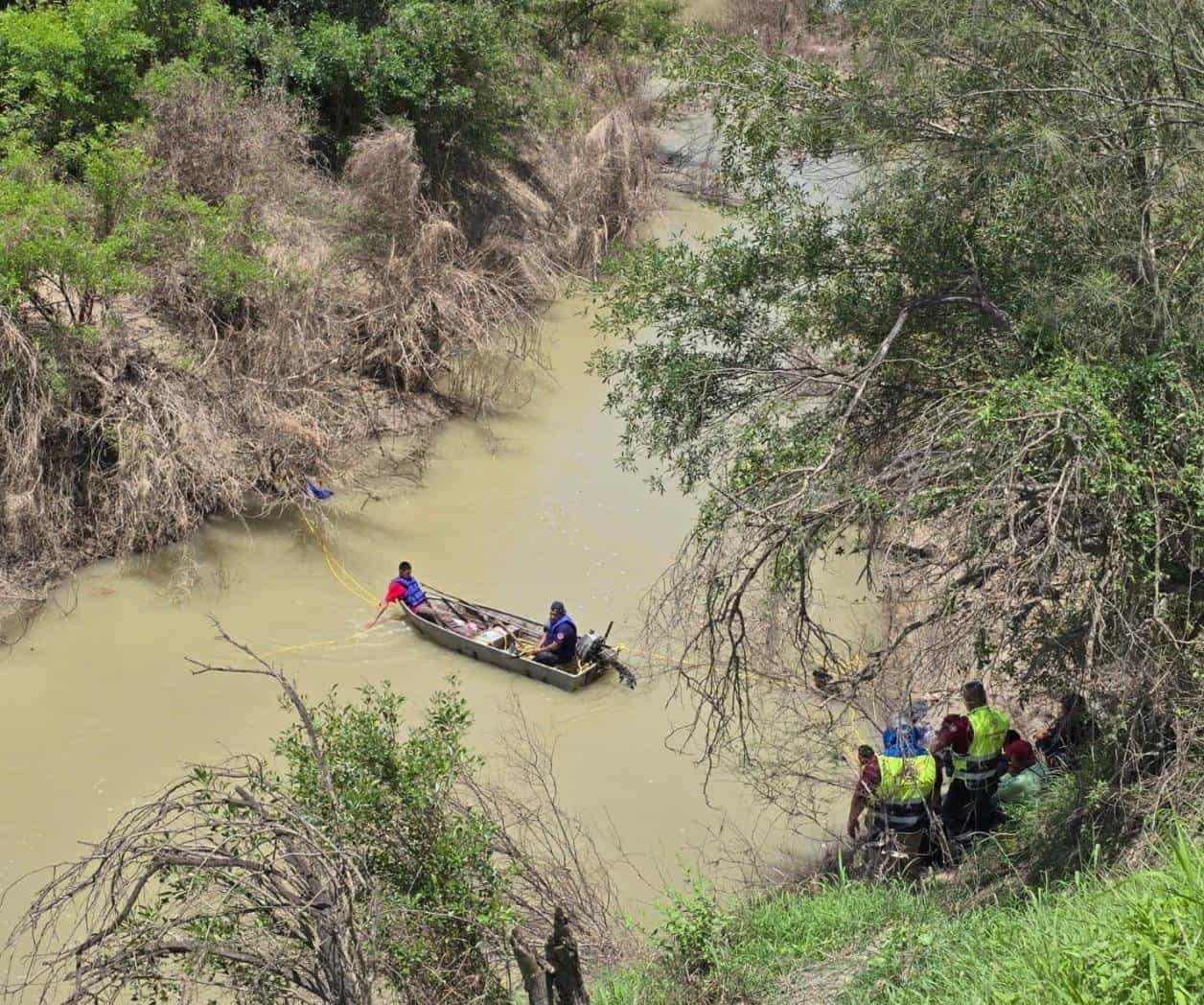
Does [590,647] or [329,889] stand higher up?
[329,889]

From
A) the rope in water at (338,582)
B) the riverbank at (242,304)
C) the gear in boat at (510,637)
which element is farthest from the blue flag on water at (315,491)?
the gear in boat at (510,637)

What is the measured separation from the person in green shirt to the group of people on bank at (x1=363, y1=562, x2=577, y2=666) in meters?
5.20

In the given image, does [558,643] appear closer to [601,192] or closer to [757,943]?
[757,943]

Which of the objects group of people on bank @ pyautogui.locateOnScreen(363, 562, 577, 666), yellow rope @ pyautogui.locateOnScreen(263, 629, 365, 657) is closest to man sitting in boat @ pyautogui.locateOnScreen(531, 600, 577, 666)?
group of people on bank @ pyautogui.locateOnScreen(363, 562, 577, 666)

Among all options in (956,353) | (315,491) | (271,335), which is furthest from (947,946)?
(271,335)

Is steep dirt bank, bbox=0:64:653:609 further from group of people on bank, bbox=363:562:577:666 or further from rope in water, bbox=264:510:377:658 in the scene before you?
group of people on bank, bbox=363:562:577:666

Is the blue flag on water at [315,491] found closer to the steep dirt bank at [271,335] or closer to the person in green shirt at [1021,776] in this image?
the steep dirt bank at [271,335]

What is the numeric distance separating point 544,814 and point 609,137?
15.1 m

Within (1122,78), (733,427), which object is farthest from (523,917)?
(1122,78)

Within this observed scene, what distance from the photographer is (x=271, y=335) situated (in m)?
17.8

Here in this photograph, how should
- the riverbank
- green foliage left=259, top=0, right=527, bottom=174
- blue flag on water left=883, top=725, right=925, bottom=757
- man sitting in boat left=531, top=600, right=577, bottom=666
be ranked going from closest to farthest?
blue flag on water left=883, top=725, right=925, bottom=757 → man sitting in boat left=531, top=600, right=577, bottom=666 → the riverbank → green foliage left=259, top=0, right=527, bottom=174

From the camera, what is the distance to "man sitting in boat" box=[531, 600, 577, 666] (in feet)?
47.1

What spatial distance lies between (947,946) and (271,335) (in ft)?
44.1

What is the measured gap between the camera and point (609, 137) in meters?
23.7
